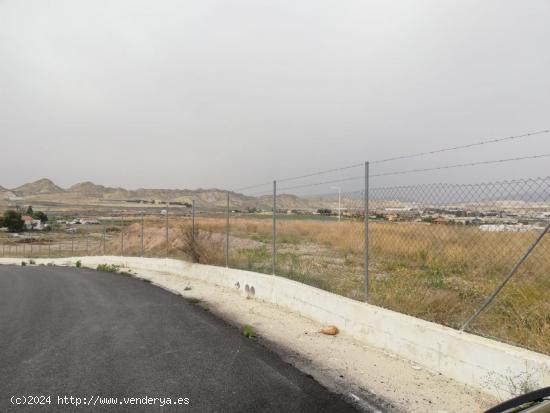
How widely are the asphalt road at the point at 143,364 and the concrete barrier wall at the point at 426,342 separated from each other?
1435 mm

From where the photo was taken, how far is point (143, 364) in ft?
17.5

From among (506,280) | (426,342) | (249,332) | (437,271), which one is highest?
(506,280)

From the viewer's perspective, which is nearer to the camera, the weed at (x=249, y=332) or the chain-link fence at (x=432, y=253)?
the chain-link fence at (x=432, y=253)

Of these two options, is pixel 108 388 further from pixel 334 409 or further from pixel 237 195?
pixel 237 195

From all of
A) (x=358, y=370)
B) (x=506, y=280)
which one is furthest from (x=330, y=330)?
(x=506, y=280)

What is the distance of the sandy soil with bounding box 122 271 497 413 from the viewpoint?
14.0ft

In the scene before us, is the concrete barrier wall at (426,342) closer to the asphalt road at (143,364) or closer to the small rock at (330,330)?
the small rock at (330,330)

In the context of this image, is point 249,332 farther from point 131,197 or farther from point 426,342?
point 131,197

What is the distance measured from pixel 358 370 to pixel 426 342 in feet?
3.00

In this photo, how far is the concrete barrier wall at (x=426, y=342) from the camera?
4.14 metres

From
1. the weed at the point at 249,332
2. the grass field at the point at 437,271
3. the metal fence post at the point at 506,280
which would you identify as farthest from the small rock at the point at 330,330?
the metal fence post at the point at 506,280

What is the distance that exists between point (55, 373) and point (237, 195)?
788 cm

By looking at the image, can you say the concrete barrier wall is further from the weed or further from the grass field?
the weed

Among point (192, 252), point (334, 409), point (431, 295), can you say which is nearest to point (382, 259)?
point (431, 295)
